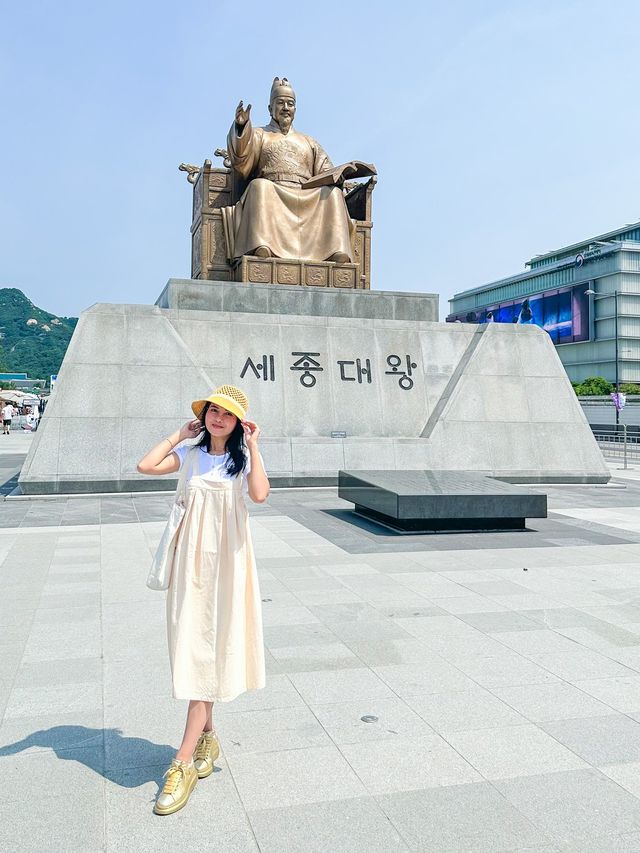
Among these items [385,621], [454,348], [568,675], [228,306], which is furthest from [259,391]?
[568,675]

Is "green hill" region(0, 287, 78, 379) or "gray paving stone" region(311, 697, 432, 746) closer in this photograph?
"gray paving stone" region(311, 697, 432, 746)

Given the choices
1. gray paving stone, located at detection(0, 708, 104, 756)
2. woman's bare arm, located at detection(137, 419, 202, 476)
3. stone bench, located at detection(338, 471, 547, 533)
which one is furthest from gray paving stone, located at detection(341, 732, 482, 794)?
stone bench, located at detection(338, 471, 547, 533)

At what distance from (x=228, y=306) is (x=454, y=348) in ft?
14.4

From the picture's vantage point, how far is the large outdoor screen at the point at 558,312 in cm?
7400

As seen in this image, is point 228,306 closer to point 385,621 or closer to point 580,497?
point 580,497

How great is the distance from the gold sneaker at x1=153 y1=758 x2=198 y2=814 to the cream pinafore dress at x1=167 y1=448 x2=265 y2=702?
Result: 0.84ft

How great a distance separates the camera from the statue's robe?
14336 mm

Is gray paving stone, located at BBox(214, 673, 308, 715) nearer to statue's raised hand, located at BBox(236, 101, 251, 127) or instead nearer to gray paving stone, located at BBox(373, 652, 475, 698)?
gray paving stone, located at BBox(373, 652, 475, 698)

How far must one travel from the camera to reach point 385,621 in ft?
17.1

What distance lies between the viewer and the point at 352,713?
3674 mm

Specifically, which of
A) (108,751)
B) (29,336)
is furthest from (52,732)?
(29,336)

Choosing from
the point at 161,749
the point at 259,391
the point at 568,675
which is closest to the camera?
the point at 161,749

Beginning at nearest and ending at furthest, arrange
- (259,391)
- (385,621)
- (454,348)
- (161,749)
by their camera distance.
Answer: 1. (161,749)
2. (385,621)
3. (259,391)
4. (454,348)

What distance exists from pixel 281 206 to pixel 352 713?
482 inches
